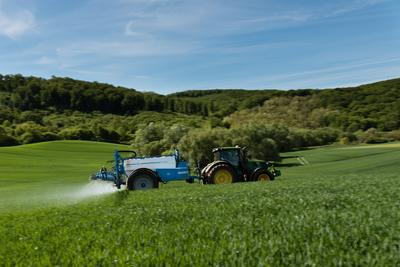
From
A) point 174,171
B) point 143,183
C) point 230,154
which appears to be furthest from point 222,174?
point 143,183

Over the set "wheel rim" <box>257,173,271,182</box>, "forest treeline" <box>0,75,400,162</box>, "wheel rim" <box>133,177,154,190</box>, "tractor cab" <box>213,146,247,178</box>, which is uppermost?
"forest treeline" <box>0,75,400,162</box>

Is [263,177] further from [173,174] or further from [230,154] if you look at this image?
[173,174]

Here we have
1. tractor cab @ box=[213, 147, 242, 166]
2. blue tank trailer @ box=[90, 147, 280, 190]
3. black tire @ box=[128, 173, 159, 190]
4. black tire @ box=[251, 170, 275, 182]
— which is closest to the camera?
black tire @ box=[128, 173, 159, 190]

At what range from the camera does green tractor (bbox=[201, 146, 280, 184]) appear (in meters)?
26.6

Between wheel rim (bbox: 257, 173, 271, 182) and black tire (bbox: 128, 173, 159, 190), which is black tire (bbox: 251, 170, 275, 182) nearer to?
wheel rim (bbox: 257, 173, 271, 182)

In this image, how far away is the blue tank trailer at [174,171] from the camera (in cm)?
2506

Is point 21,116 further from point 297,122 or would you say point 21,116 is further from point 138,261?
point 138,261

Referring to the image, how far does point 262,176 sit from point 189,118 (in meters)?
107

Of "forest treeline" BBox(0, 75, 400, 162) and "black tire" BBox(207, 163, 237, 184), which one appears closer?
"black tire" BBox(207, 163, 237, 184)

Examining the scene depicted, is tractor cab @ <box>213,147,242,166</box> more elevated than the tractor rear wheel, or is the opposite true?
tractor cab @ <box>213,147,242,166</box>

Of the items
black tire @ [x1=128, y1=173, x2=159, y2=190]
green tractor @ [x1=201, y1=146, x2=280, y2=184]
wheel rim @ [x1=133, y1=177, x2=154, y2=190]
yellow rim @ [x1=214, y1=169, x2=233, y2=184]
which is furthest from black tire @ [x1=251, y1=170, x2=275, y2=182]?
wheel rim @ [x1=133, y1=177, x2=154, y2=190]

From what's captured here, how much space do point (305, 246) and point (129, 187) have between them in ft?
60.8

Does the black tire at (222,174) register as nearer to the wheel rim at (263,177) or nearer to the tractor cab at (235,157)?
the tractor cab at (235,157)

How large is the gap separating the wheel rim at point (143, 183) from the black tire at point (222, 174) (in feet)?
11.7
